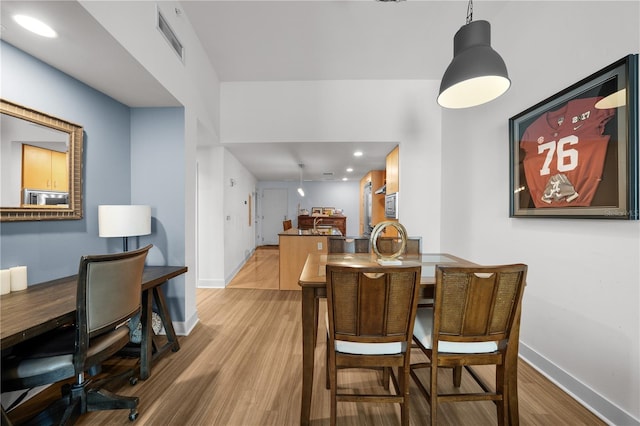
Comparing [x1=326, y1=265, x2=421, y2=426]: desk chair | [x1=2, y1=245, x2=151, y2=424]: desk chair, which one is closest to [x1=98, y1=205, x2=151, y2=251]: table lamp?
[x1=2, y1=245, x2=151, y2=424]: desk chair

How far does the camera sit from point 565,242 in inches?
65.2

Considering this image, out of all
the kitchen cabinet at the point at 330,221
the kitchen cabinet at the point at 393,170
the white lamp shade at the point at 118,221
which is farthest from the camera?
the kitchen cabinet at the point at 330,221

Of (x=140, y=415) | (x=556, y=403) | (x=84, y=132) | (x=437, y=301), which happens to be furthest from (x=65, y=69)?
(x=556, y=403)

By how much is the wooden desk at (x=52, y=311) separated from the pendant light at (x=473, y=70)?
8.40ft

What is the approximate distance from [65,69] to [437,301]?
10.1ft

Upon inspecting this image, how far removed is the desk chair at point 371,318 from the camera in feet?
3.73

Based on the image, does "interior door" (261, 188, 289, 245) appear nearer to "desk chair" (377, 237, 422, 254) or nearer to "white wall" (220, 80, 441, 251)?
"white wall" (220, 80, 441, 251)

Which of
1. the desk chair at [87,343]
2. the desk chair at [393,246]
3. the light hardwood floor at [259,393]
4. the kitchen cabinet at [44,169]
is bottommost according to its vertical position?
the light hardwood floor at [259,393]

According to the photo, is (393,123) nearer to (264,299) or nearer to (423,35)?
(423,35)

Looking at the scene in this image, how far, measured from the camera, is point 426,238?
3383mm

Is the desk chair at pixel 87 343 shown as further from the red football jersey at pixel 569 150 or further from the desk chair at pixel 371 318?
the red football jersey at pixel 569 150

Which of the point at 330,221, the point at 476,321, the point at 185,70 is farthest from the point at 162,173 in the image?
the point at 330,221

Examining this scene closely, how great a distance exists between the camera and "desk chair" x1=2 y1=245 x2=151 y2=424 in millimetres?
1142

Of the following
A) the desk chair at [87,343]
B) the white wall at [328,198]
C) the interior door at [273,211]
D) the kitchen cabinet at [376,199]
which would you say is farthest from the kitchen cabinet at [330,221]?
the desk chair at [87,343]
